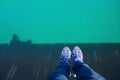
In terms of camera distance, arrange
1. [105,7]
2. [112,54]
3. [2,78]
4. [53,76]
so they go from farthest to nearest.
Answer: [105,7], [112,54], [2,78], [53,76]

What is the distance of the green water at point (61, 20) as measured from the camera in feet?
8.65

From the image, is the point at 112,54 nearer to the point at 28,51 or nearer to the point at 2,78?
the point at 28,51

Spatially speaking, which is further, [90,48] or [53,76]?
[90,48]

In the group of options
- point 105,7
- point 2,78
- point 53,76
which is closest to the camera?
point 53,76

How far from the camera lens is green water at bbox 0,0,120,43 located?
264 cm

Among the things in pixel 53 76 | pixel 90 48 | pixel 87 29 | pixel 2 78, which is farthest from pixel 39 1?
pixel 53 76

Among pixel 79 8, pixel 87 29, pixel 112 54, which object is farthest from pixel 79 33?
pixel 112 54

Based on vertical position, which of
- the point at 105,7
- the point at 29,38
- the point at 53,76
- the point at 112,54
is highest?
the point at 105,7

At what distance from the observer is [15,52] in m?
2.65

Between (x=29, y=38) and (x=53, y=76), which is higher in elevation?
(x=29, y=38)

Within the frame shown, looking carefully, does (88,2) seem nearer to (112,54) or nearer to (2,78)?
(112,54)

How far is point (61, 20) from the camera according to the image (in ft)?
8.87

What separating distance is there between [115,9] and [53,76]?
1.72 metres

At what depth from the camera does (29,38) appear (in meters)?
2.76
